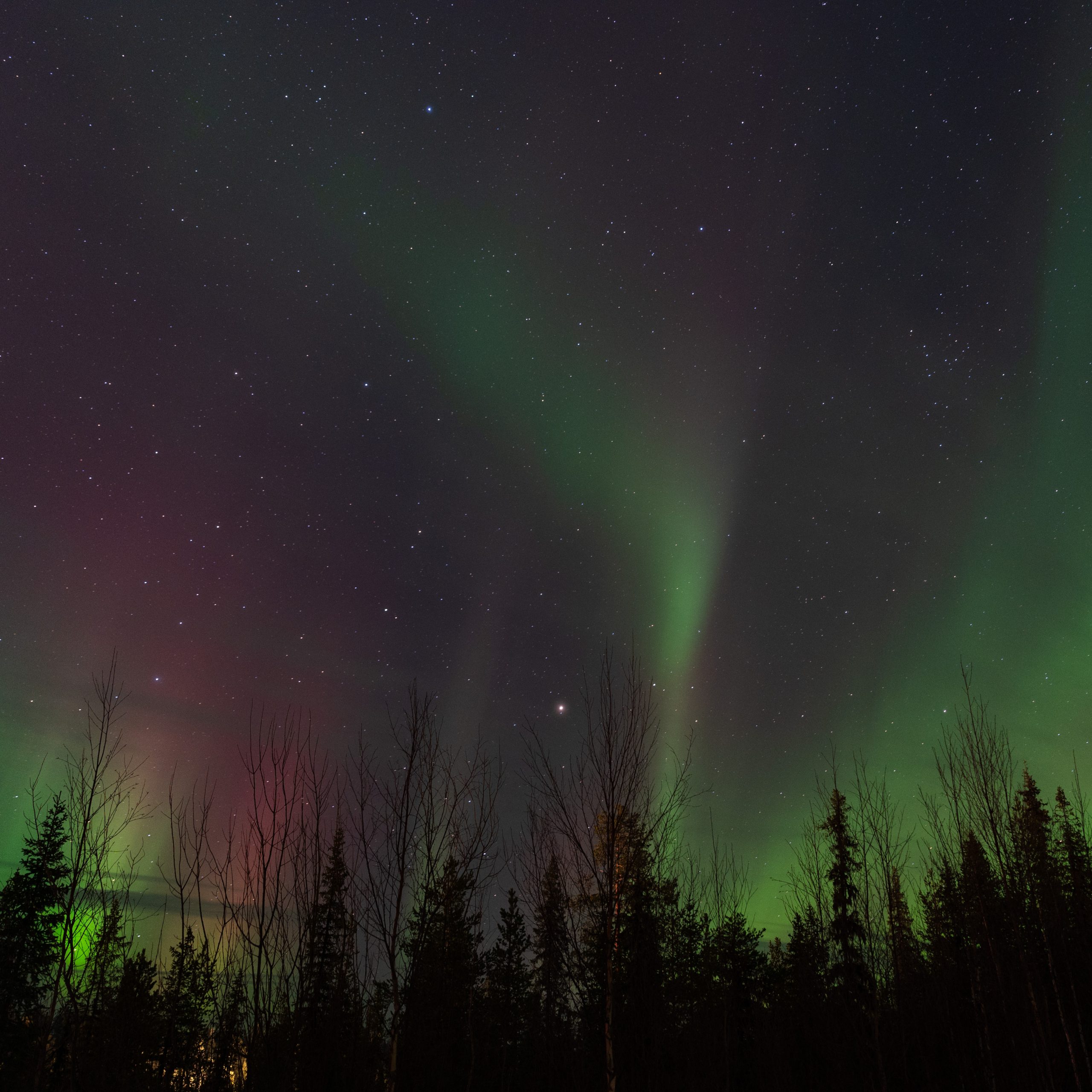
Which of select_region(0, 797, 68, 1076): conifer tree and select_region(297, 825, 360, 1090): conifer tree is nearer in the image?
select_region(297, 825, 360, 1090): conifer tree

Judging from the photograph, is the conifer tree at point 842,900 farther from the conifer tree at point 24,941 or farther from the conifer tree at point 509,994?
the conifer tree at point 24,941

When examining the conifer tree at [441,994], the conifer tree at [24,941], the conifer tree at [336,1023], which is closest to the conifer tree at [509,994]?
the conifer tree at [441,994]

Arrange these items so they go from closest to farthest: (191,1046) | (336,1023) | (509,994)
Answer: (336,1023), (191,1046), (509,994)

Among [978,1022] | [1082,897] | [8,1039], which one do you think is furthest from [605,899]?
[8,1039]

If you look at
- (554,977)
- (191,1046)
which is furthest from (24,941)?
(554,977)

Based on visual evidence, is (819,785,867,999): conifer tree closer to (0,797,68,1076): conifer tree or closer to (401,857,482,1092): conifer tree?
(401,857,482,1092): conifer tree

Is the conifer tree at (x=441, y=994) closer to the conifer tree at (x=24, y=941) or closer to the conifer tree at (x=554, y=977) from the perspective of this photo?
the conifer tree at (x=554, y=977)

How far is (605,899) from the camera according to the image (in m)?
8.56

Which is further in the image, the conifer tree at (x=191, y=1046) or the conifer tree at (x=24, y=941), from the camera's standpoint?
the conifer tree at (x=24, y=941)

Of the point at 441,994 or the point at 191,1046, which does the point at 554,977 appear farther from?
the point at 191,1046

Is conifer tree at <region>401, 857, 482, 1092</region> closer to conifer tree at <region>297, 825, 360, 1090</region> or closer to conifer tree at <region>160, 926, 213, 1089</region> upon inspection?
conifer tree at <region>297, 825, 360, 1090</region>

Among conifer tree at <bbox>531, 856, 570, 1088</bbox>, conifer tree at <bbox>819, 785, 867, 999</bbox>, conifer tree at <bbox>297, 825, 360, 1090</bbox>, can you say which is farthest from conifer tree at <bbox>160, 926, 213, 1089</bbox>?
conifer tree at <bbox>819, 785, 867, 999</bbox>

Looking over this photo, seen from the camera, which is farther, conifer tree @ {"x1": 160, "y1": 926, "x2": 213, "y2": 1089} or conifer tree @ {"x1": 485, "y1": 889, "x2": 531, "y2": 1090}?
conifer tree @ {"x1": 485, "y1": 889, "x2": 531, "y2": 1090}

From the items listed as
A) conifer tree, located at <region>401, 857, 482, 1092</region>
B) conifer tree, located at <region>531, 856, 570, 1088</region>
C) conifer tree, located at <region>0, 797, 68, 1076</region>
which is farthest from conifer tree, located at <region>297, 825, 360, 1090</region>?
conifer tree, located at <region>0, 797, 68, 1076</region>
